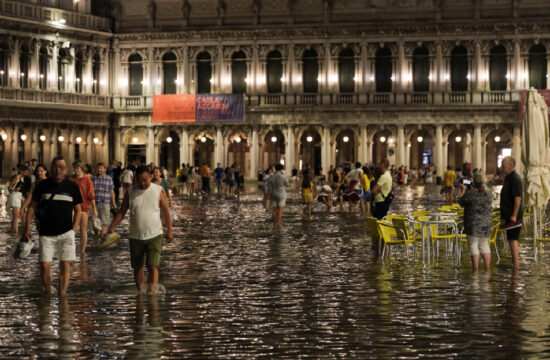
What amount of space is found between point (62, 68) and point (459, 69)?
867 inches

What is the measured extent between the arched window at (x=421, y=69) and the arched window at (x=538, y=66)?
5602mm

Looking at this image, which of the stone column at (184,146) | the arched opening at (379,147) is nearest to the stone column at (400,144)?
the arched opening at (379,147)

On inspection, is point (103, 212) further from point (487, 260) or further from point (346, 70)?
point (346, 70)

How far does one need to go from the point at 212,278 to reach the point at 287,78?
135 ft

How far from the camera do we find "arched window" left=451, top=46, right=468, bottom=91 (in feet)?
175

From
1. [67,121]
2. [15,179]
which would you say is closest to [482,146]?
[67,121]

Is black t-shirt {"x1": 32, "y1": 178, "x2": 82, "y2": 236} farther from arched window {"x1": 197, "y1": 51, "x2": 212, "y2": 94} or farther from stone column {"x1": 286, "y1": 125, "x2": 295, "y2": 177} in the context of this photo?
arched window {"x1": 197, "y1": 51, "x2": 212, "y2": 94}

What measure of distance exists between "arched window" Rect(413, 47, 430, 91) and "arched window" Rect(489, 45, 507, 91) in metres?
3.46

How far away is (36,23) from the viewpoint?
50.3m

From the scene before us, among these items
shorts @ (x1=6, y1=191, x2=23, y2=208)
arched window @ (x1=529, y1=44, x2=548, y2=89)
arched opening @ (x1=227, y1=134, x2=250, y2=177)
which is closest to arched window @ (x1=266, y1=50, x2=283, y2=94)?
arched opening @ (x1=227, y1=134, x2=250, y2=177)

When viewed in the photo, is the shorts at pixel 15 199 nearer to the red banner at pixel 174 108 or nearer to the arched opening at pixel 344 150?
the red banner at pixel 174 108

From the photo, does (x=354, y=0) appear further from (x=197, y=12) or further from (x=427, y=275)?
(x=427, y=275)

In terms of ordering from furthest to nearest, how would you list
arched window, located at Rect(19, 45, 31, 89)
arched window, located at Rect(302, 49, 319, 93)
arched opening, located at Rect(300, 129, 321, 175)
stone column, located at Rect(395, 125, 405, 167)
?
1. arched opening, located at Rect(300, 129, 321, 175)
2. arched window, located at Rect(302, 49, 319, 93)
3. stone column, located at Rect(395, 125, 405, 167)
4. arched window, located at Rect(19, 45, 31, 89)

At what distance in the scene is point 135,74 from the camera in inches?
2203
